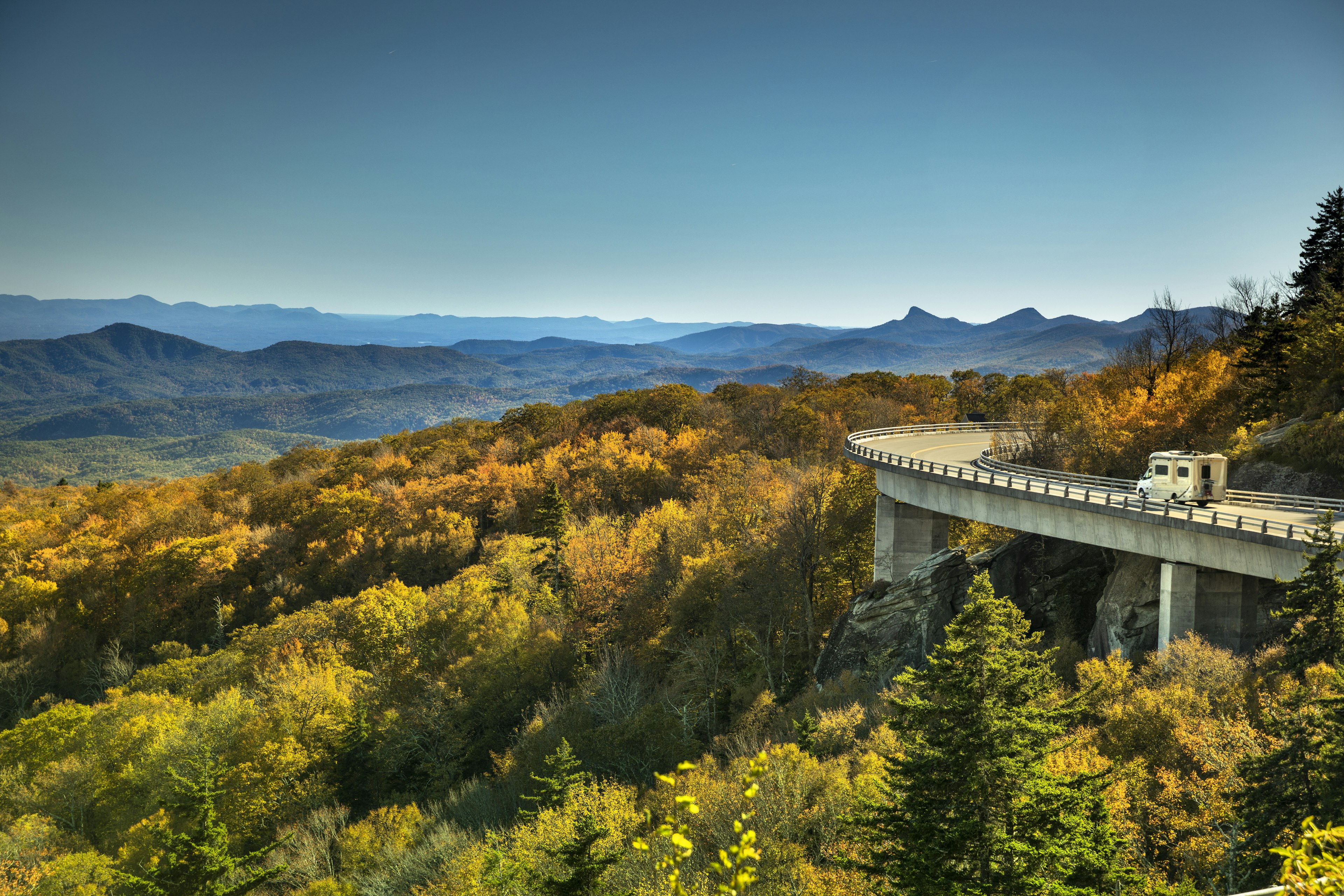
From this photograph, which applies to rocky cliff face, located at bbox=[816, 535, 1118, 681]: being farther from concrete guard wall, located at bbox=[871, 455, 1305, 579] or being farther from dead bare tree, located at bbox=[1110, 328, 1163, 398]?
dead bare tree, located at bbox=[1110, 328, 1163, 398]

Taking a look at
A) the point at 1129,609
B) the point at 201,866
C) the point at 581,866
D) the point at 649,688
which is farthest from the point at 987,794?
the point at 649,688

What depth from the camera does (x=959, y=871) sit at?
46.8ft

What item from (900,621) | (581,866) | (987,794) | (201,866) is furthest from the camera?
(900,621)

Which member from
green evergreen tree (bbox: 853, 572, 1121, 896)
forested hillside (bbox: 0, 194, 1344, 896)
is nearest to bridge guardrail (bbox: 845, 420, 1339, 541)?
forested hillside (bbox: 0, 194, 1344, 896)

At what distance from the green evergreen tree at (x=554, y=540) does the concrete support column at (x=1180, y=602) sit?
33795 mm

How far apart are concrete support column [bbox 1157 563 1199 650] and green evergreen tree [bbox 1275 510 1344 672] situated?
288 inches

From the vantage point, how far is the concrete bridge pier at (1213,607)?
27109 millimetres

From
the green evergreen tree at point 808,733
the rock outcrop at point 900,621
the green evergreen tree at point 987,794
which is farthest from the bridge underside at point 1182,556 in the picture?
the green evergreen tree at point 987,794

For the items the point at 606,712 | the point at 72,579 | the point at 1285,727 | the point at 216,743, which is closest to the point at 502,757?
the point at 606,712

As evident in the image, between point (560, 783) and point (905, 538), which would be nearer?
point (560, 783)

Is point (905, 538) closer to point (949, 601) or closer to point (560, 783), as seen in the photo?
point (949, 601)

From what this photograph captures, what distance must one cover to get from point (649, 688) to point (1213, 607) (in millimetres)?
26963

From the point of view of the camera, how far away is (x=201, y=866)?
2678 cm

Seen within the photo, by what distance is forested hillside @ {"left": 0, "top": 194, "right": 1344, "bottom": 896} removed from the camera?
49.8ft
